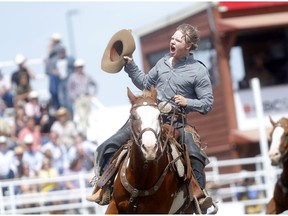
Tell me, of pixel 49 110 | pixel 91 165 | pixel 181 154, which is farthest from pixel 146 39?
pixel 181 154

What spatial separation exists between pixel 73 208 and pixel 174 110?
8347mm

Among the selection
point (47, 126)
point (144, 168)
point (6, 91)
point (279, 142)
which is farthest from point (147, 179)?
point (6, 91)

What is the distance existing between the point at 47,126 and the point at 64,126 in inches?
12.7

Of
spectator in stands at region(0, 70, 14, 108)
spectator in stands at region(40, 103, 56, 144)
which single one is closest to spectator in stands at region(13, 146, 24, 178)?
spectator in stands at region(40, 103, 56, 144)

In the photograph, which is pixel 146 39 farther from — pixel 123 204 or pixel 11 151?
pixel 123 204

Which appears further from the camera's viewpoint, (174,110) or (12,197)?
(12,197)

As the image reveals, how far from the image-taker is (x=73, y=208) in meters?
16.8

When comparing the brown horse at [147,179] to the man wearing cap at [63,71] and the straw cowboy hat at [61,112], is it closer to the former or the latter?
the straw cowboy hat at [61,112]

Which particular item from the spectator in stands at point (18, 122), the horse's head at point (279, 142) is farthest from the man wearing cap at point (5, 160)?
the horse's head at point (279, 142)

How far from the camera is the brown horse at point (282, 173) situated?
12.7 m

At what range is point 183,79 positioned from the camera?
851 cm

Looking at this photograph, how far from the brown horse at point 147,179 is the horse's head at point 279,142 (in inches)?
163

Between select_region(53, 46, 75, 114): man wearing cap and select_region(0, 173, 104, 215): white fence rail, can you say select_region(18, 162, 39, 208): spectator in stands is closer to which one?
select_region(0, 173, 104, 215): white fence rail

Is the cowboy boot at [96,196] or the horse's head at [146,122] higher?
the horse's head at [146,122]
